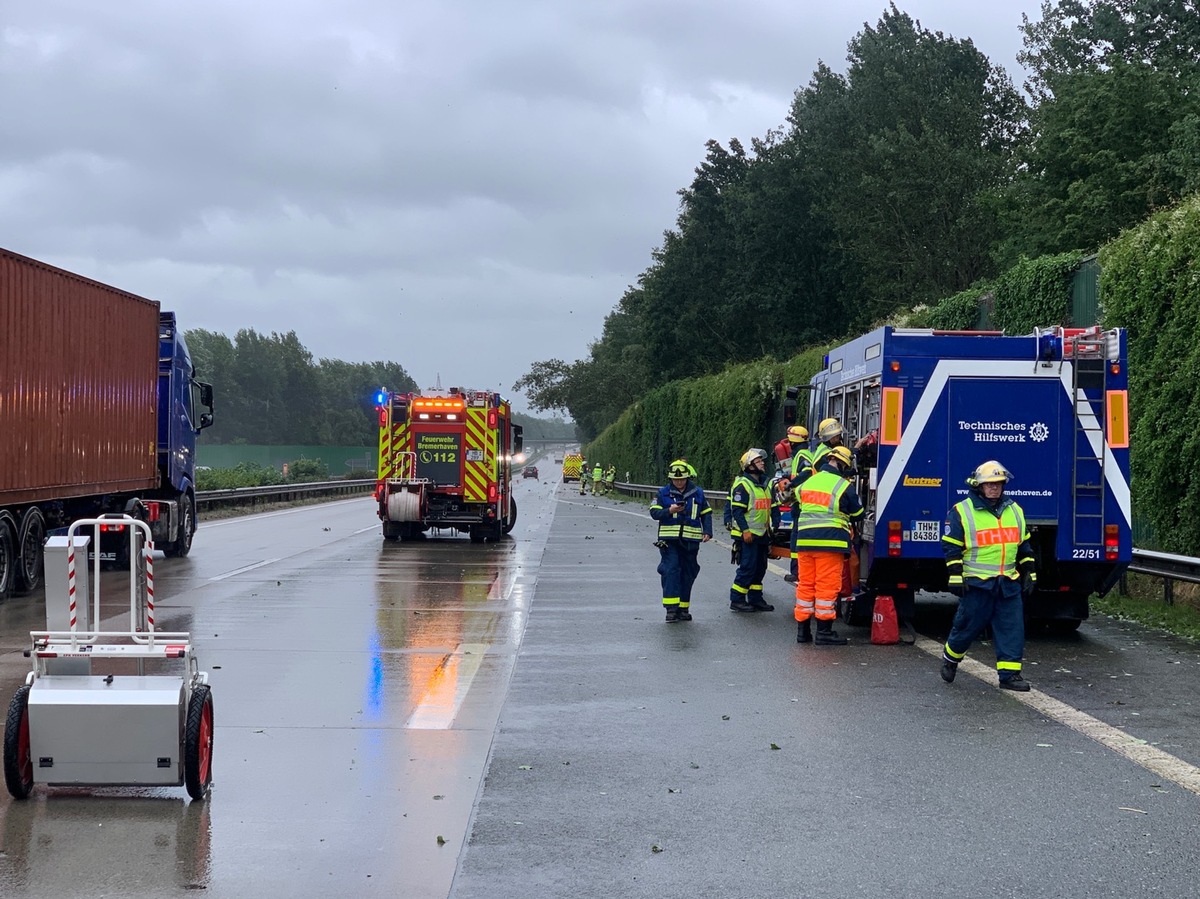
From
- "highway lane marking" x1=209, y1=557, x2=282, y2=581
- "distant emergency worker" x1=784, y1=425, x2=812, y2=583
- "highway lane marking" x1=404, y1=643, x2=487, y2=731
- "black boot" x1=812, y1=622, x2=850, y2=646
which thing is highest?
"distant emergency worker" x1=784, y1=425, x2=812, y2=583

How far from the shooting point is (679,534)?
14844 mm

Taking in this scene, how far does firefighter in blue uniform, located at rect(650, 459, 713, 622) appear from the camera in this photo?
14781 mm

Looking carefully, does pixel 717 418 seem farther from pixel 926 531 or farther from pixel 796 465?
pixel 926 531

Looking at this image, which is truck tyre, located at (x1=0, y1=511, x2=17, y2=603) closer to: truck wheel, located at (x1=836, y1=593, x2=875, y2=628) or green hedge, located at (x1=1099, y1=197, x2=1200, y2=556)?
truck wheel, located at (x1=836, y1=593, x2=875, y2=628)

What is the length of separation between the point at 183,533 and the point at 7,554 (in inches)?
→ 283

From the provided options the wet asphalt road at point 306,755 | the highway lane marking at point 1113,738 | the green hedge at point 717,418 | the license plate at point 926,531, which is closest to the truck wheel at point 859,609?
the license plate at point 926,531

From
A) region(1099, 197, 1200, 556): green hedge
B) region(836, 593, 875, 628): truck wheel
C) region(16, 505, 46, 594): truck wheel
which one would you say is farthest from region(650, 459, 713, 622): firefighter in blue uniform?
region(16, 505, 46, 594): truck wheel

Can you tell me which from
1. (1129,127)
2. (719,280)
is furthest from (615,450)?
(1129,127)

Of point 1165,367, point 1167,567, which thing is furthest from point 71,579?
point 1165,367

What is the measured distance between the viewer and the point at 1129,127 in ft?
147

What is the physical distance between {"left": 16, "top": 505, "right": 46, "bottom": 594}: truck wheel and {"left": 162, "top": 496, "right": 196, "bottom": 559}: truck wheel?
5705mm

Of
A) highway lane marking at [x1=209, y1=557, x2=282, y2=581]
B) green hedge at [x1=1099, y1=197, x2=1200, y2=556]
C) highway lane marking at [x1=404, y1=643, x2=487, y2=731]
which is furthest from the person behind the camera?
highway lane marking at [x1=209, y1=557, x2=282, y2=581]

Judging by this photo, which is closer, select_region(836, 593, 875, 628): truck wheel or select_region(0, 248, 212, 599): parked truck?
select_region(836, 593, 875, 628): truck wheel

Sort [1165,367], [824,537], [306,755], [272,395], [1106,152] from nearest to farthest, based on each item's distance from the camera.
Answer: [306,755] < [824,537] < [1165,367] < [1106,152] < [272,395]
